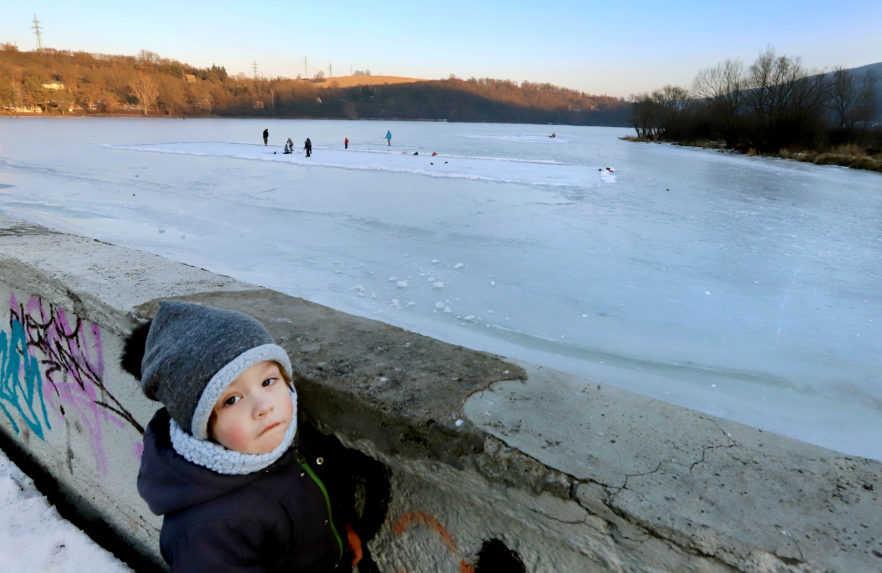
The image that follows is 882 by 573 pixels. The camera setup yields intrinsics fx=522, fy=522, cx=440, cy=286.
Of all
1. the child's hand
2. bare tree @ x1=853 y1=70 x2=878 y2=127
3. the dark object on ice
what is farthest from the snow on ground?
bare tree @ x1=853 y1=70 x2=878 y2=127

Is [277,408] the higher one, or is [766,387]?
[277,408]

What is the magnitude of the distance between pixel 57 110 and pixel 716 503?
124 meters

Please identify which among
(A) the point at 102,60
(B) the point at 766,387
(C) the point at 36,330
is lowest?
(B) the point at 766,387

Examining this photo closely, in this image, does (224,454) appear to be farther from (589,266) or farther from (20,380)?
(589,266)

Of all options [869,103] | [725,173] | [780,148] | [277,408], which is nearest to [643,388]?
[277,408]

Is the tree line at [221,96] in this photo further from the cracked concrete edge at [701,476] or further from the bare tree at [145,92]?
the cracked concrete edge at [701,476]

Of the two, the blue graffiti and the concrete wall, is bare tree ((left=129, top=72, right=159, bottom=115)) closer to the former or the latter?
the blue graffiti

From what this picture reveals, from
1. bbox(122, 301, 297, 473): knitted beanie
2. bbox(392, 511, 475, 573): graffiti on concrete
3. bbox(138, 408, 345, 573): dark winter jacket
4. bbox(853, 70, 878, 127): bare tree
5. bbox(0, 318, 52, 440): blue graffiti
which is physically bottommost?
bbox(0, 318, 52, 440): blue graffiti

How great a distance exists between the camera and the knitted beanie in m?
1.09

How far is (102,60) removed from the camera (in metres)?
142

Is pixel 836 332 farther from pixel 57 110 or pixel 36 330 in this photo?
pixel 57 110

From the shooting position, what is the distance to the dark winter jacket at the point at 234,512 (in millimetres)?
1061

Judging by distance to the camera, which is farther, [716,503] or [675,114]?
[675,114]

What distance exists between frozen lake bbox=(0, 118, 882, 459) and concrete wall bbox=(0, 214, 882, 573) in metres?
2.49
